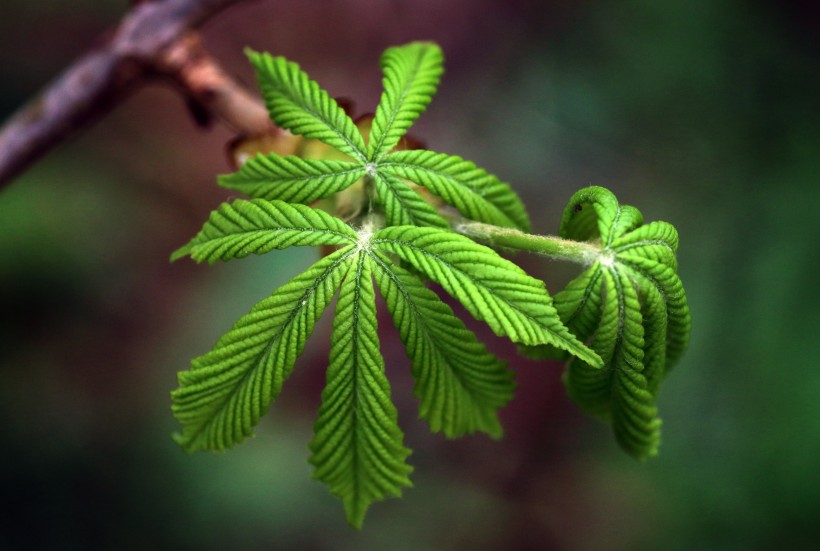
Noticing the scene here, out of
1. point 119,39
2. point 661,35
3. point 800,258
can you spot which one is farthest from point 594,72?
point 119,39

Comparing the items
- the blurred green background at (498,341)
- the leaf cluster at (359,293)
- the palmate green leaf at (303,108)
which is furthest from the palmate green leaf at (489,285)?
the blurred green background at (498,341)

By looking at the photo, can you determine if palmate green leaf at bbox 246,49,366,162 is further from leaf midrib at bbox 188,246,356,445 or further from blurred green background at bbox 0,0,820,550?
blurred green background at bbox 0,0,820,550

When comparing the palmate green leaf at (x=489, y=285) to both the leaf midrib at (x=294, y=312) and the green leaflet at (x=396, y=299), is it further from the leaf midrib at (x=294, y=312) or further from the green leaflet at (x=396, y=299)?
the leaf midrib at (x=294, y=312)

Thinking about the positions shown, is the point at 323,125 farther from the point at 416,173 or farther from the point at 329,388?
the point at 329,388

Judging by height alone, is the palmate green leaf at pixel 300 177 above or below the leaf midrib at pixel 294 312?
above

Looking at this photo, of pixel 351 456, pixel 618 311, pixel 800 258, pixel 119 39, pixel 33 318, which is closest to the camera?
pixel 618 311

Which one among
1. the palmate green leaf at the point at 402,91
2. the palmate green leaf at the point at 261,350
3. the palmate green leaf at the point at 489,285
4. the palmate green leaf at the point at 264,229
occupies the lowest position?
the palmate green leaf at the point at 261,350

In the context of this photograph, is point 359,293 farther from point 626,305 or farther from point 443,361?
point 626,305

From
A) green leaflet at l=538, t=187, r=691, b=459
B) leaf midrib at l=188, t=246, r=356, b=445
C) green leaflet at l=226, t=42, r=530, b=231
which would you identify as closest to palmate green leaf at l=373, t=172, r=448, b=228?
green leaflet at l=226, t=42, r=530, b=231
